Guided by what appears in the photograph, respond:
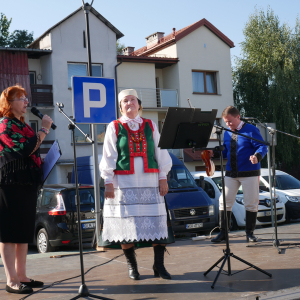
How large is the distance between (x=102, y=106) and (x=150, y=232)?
349cm

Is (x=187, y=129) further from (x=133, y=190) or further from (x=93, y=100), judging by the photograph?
(x=93, y=100)

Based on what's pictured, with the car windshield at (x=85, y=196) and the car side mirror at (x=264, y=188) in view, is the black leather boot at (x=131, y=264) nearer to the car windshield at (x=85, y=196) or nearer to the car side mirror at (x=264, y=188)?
the car windshield at (x=85, y=196)

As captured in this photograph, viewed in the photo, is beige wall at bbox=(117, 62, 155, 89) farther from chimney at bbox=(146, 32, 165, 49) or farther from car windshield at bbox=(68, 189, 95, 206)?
car windshield at bbox=(68, 189, 95, 206)

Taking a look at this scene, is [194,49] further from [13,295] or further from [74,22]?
[13,295]

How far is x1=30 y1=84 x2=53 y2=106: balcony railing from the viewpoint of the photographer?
1026 inches

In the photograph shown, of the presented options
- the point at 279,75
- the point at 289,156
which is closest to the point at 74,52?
the point at 279,75

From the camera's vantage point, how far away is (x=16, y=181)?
15.1 ft

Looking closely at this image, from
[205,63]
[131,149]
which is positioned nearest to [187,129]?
[131,149]

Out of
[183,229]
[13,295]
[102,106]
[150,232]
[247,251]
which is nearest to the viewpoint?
[13,295]

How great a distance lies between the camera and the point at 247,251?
257 inches

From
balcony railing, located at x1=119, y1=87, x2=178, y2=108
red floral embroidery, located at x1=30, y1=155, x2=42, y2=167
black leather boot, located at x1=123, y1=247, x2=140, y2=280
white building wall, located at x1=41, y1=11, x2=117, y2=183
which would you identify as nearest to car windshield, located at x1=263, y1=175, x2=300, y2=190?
black leather boot, located at x1=123, y1=247, x2=140, y2=280

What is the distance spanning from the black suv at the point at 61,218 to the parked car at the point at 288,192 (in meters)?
6.06

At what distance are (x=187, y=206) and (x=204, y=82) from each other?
21.5 meters

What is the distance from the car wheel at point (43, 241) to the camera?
403 inches
